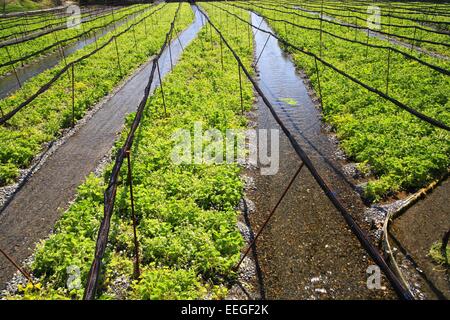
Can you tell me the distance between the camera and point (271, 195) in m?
10.8

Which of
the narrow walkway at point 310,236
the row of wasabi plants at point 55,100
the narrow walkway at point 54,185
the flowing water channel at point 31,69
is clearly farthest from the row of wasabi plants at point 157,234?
the flowing water channel at point 31,69

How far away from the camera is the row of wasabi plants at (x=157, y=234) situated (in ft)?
24.2

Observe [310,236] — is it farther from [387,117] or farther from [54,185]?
[54,185]

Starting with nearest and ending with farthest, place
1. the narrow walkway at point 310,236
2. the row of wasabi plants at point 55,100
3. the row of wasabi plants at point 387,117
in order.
Result: the narrow walkway at point 310,236 < the row of wasabi plants at point 387,117 < the row of wasabi plants at point 55,100

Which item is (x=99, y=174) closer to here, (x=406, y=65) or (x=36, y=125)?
(x=36, y=125)

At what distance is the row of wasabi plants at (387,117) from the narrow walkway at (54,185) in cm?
871

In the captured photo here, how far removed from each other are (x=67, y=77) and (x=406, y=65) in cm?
1863

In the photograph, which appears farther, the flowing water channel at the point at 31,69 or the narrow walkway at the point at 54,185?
the flowing water channel at the point at 31,69

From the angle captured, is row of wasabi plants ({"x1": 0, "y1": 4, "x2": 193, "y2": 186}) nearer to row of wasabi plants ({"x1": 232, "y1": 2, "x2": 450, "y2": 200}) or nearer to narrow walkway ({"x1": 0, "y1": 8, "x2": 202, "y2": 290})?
narrow walkway ({"x1": 0, "y1": 8, "x2": 202, "y2": 290})

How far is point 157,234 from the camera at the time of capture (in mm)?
8641

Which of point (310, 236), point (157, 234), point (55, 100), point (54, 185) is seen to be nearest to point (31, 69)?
point (55, 100)

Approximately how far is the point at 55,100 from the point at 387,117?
575 inches

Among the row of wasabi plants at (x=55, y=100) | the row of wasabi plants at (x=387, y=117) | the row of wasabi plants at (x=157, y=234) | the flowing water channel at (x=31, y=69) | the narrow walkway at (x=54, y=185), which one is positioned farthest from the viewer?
the flowing water channel at (x=31, y=69)

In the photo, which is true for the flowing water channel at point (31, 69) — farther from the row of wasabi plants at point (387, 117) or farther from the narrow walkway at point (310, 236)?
the row of wasabi plants at point (387, 117)
